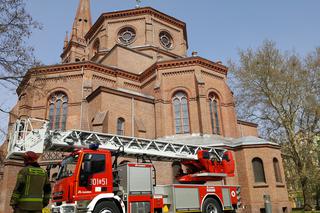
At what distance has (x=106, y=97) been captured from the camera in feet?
72.0

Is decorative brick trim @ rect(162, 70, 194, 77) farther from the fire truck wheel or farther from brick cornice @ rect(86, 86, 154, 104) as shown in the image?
the fire truck wheel

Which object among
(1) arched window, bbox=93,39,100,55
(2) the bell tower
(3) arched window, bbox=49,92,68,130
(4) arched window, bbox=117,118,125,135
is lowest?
(4) arched window, bbox=117,118,125,135

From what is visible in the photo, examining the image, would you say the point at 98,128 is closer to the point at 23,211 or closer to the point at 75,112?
the point at 75,112

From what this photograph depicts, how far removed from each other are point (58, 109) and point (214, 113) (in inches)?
563

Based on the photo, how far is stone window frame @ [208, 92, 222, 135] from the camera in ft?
80.0

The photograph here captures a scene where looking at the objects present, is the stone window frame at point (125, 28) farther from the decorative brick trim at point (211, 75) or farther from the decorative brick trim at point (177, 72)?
the decorative brick trim at point (211, 75)

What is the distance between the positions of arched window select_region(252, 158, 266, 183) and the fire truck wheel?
46.9 ft

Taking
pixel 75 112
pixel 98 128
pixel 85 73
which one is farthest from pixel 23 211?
pixel 85 73

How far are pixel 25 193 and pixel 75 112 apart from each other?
18534 mm

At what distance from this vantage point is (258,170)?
20578mm

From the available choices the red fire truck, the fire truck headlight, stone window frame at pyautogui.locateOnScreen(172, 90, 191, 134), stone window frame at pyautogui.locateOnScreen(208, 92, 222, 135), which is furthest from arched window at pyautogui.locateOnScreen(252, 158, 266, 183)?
the fire truck headlight

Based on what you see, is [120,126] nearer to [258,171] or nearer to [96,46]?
[258,171]

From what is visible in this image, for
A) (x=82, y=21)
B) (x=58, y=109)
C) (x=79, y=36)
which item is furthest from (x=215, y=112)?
(x=82, y=21)

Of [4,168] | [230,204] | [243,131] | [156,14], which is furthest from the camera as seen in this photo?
→ [156,14]
